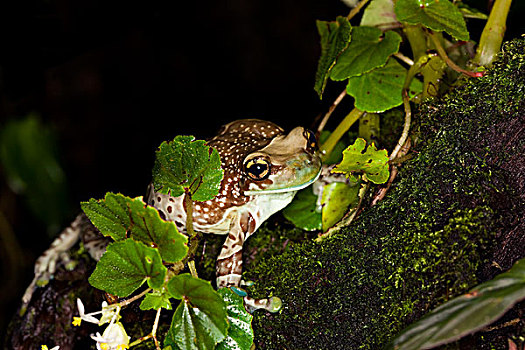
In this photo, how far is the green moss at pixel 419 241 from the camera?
1.16 metres

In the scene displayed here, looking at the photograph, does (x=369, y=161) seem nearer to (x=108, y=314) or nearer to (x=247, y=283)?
(x=247, y=283)

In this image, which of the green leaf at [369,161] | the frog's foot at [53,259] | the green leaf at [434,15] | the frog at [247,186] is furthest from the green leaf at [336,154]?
the frog's foot at [53,259]

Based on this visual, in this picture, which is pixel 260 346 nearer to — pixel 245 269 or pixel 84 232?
pixel 245 269

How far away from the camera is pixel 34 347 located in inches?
70.1

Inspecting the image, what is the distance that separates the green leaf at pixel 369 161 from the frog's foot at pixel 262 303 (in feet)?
1.24

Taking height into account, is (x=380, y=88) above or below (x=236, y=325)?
above

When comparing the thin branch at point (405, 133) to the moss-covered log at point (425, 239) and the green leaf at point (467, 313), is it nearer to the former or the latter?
the moss-covered log at point (425, 239)

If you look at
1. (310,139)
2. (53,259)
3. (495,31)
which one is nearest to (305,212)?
(310,139)

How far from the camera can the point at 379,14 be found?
163 cm

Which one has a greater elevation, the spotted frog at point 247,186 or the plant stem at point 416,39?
the plant stem at point 416,39

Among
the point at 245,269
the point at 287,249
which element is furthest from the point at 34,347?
the point at 287,249

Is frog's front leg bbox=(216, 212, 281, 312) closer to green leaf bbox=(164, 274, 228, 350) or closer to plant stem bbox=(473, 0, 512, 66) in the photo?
green leaf bbox=(164, 274, 228, 350)

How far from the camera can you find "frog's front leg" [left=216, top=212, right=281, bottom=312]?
1313 millimetres

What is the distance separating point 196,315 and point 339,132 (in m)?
0.76
